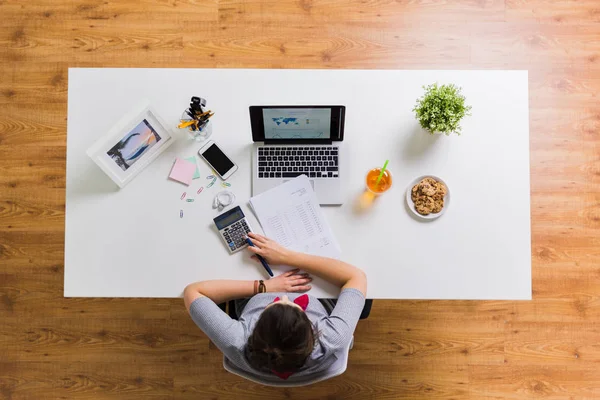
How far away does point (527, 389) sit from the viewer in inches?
81.7

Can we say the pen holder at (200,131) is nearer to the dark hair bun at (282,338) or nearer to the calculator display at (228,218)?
the calculator display at (228,218)

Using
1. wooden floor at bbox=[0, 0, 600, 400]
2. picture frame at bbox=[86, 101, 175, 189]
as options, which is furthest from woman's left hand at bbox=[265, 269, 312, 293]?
wooden floor at bbox=[0, 0, 600, 400]

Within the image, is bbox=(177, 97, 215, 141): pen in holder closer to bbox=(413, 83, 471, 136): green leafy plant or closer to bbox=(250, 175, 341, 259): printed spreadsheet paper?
bbox=(250, 175, 341, 259): printed spreadsheet paper

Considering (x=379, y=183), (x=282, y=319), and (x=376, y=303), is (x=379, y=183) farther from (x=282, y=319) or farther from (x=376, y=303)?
(x=376, y=303)

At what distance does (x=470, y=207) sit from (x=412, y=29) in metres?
1.09

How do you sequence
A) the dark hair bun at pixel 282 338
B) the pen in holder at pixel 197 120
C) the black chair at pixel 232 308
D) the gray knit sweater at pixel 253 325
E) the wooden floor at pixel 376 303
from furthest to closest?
the wooden floor at pixel 376 303, the black chair at pixel 232 308, the pen in holder at pixel 197 120, the gray knit sweater at pixel 253 325, the dark hair bun at pixel 282 338

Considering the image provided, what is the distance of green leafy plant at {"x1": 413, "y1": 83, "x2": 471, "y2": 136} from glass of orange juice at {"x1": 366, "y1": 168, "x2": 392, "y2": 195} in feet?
0.65

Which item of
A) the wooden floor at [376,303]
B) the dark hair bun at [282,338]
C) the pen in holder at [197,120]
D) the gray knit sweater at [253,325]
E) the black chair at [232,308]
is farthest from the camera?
the wooden floor at [376,303]

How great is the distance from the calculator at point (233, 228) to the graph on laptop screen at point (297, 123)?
27 centimetres

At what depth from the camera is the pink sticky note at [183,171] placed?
144cm

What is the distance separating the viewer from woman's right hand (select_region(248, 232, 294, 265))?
54.9 inches

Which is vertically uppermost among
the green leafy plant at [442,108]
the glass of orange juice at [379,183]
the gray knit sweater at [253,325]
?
the green leafy plant at [442,108]

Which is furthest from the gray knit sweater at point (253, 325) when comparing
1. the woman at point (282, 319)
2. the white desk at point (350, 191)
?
the white desk at point (350, 191)

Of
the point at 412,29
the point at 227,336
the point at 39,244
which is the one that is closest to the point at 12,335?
the point at 39,244
